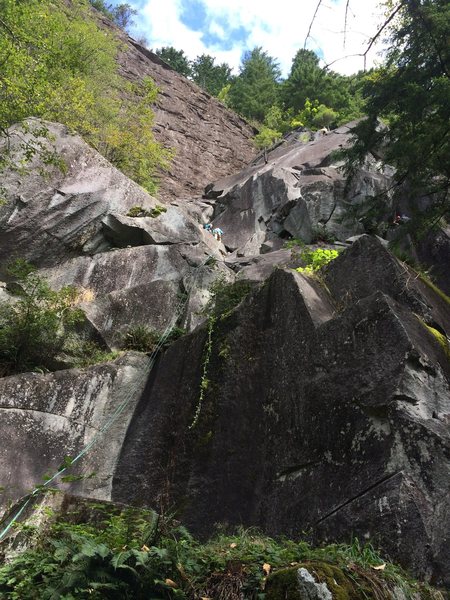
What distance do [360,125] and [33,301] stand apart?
22.8 feet

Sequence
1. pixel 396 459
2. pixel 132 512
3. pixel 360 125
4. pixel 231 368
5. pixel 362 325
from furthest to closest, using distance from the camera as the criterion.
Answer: pixel 360 125 → pixel 231 368 → pixel 362 325 → pixel 396 459 → pixel 132 512

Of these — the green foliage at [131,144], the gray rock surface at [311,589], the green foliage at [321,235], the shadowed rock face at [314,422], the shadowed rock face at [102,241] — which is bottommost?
the gray rock surface at [311,589]

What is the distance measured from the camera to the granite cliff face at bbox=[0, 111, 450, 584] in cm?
532

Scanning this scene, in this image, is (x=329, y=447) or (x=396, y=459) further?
(x=329, y=447)

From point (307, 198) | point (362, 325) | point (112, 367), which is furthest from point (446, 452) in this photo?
point (307, 198)

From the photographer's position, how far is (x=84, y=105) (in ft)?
55.6

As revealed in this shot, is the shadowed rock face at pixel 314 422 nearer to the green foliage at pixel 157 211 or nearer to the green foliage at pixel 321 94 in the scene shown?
the green foliage at pixel 157 211

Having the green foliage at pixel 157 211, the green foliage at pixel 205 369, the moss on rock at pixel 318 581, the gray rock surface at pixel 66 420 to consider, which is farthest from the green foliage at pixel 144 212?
the moss on rock at pixel 318 581

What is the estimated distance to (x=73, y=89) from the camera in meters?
17.4

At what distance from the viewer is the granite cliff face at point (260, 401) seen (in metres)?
5.32

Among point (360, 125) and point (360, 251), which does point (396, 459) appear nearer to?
point (360, 251)

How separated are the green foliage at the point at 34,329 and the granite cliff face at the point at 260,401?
0.56 m

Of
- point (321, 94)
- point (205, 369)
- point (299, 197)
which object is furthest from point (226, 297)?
point (321, 94)

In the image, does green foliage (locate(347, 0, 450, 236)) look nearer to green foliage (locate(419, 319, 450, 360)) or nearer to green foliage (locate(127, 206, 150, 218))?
Result: green foliage (locate(419, 319, 450, 360))
